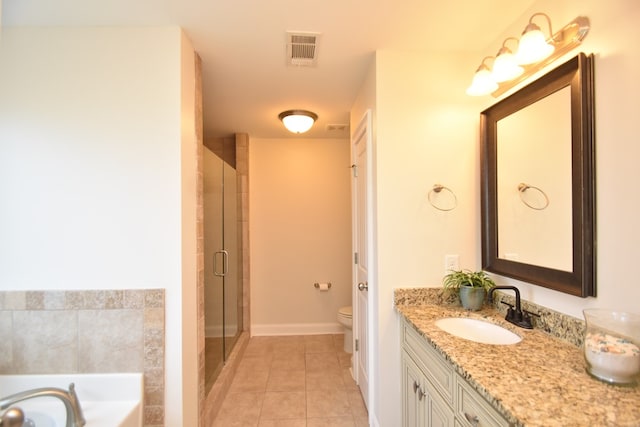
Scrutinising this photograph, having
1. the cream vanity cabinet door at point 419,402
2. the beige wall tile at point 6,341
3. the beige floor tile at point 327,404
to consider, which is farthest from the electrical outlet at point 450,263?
the beige wall tile at point 6,341

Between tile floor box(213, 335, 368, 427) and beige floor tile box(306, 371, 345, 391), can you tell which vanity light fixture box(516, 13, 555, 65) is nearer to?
tile floor box(213, 335, 368, 427)

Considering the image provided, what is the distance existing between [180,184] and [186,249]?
37cm

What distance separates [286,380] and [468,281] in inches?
72.1

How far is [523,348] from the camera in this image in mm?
1165

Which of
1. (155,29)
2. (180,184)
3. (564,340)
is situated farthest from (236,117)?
(564,340)

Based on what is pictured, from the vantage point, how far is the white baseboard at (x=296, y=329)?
3.56m

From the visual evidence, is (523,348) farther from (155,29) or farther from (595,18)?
(155,29)

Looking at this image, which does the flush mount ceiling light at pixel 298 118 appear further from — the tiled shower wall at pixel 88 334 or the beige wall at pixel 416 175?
the tiled shower wall at pixel 88 334

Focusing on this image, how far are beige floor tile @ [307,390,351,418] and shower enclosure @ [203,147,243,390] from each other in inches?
31.6

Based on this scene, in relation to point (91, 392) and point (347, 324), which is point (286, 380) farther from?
point (91, 392)

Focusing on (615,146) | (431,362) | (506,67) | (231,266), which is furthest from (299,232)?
(615,146)

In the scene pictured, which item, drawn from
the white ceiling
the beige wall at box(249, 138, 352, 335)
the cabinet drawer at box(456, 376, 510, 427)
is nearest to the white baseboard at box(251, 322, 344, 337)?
the beige wall at box(249, 138, 352, 335)

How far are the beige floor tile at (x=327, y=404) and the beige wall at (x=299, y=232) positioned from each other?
4.23ft

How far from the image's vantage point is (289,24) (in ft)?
5.07
